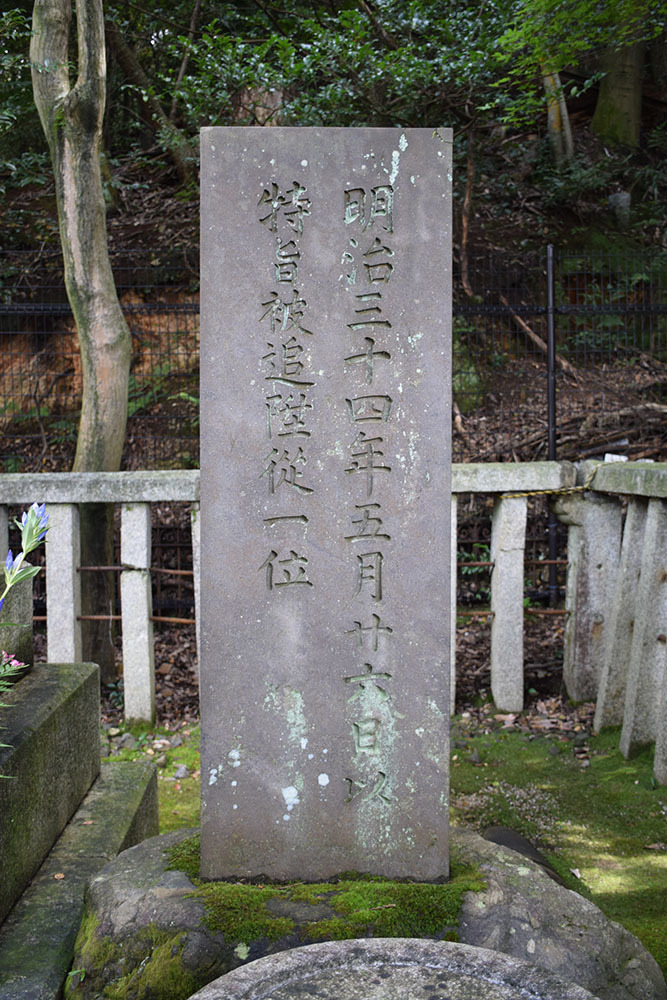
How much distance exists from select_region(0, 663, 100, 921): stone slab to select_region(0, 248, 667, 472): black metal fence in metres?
3.98

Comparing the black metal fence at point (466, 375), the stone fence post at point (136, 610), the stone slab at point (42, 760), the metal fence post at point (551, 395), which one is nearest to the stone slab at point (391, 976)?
the stone slab at point (42, 760)

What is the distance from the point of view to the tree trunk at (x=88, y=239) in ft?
17.3

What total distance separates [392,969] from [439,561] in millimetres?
1094

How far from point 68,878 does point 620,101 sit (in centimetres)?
1188

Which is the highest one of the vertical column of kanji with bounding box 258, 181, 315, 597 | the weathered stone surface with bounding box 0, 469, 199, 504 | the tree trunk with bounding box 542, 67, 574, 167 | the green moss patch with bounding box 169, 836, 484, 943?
the tree trunk with bounding box 542, 67, 574, 167

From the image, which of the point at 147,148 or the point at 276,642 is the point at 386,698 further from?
the point at 147,148

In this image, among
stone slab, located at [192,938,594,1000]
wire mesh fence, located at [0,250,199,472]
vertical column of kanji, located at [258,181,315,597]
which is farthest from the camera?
wire mesh fence, located at [0,250,199,472]

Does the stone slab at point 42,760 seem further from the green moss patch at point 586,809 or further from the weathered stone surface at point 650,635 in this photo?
the weathered stone surface at point 650,635

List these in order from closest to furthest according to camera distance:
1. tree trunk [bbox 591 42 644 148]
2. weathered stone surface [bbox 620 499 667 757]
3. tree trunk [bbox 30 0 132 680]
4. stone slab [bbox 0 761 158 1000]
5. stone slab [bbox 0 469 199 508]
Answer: stone slab [bbox 0 761 158 1000] < weathered stone surface [bbox 620 499 667 757] < stone slab [bbox 0 469 199 508] < tree trunk [bbox 30 0 132 680] < tree trunk [bbox 591 42 644 148]

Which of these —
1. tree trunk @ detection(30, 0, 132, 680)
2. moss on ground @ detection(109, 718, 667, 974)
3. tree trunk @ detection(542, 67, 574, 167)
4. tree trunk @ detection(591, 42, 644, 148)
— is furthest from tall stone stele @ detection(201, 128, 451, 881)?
tree trunk @ detection(591, 42, 644, 148)

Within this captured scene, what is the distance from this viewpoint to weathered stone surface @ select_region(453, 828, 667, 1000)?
2119mm

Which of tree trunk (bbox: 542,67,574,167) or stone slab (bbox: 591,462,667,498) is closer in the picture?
stone slab (bbox: 591,462,667,498)

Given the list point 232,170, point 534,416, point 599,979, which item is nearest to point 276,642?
point 599,979

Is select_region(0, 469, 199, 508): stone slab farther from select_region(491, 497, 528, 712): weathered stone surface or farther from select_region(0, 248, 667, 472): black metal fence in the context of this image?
select_region(0, 248, 667, 472): black metal fence
